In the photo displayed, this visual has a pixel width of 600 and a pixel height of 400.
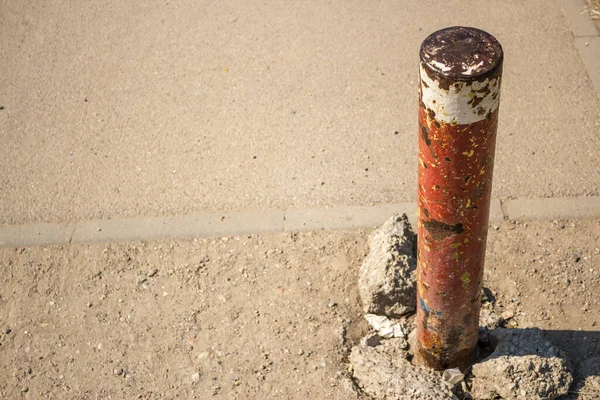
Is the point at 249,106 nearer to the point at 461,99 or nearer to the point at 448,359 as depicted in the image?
the point at 448,359

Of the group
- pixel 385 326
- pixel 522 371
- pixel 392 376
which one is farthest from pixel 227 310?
pixel 522 371

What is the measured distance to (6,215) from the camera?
5078mm

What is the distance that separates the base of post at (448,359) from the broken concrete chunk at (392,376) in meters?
0.04

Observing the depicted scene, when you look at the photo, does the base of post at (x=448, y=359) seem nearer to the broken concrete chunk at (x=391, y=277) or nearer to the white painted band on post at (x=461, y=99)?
the broken concrete chunk at (x=391, y=277)

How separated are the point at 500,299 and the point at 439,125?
1.85 meters

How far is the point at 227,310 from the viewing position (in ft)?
14.0

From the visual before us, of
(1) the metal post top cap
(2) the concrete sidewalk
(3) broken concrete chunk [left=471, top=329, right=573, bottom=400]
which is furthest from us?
(2) the concrete sidewalk

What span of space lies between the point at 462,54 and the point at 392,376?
5.68ft

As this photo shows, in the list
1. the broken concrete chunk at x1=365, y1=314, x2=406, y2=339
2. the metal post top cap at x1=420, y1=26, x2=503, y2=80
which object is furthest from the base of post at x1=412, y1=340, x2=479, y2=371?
the metal post top cap at x1=420, y1=26, x2=503, y2=80

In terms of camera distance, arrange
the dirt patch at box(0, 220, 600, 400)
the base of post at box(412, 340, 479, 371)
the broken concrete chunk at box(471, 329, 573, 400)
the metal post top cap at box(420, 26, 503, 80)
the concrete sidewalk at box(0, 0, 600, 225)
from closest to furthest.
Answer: the metal post top cap at box(420, 26, 503, 80) < the broken concrete chunk at box(471, 329, 573, 400) < the base of post at box(412, 340, 479, 371) < the dirt patch at box(0, 220, 600, 400) < the concrete sidewalk at box(0, 0, 600, 225)

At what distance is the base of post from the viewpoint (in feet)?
11.8

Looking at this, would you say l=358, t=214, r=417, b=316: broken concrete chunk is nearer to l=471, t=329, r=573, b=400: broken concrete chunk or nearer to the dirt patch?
the dirt patch

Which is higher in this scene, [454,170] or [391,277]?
[454,170]

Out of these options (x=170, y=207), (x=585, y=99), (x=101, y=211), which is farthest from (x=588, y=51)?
(x=101, y=211)
